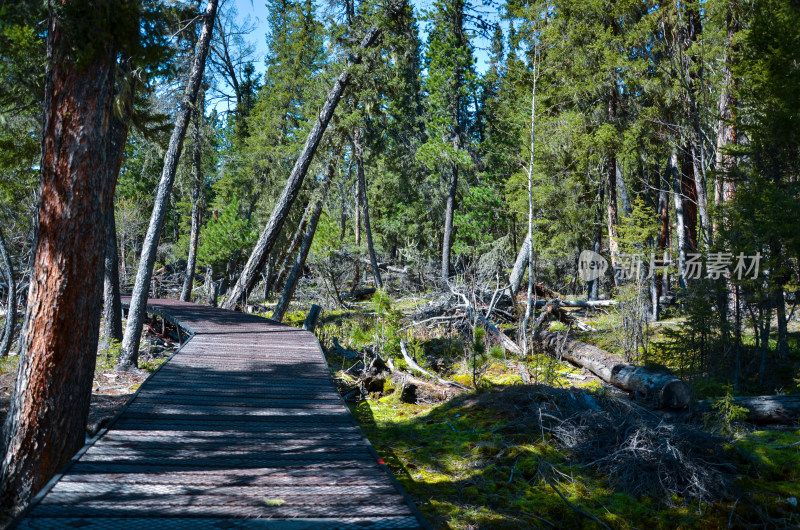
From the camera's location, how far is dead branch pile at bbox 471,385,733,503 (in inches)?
192

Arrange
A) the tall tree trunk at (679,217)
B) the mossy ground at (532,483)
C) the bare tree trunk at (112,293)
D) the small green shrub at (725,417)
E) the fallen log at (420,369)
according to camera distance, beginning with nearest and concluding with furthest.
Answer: the mossy ground at (532,483) < the small green shrub at (725,417) < the fallen log at (420,369) < the bare tree trunk at (112,293) < the tall tree trunk at (679,217)

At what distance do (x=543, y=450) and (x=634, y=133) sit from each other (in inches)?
560

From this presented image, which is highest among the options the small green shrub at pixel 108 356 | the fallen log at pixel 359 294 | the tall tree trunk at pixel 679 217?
the tall tree trunk at pixel 679 217

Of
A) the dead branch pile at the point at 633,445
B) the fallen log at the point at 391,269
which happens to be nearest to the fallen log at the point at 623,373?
the dead branch pile at the point at 633,445

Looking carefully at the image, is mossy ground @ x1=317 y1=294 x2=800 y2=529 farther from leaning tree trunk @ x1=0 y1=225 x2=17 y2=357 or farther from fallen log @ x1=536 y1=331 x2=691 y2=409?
leaning tree trunk @ x1=0 y1=225 x2=17 y2=357

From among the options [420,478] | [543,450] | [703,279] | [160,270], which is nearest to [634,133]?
[703,279]

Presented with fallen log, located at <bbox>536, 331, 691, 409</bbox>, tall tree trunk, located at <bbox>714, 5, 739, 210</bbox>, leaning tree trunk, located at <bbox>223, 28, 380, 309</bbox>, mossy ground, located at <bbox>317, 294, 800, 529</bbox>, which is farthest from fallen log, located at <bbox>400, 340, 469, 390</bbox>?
tall tree trunk, located at <bbox>714, 5, 739, 210</bbox>

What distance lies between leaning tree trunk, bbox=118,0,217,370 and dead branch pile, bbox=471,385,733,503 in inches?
305

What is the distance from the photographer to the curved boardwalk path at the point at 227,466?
3082 mm

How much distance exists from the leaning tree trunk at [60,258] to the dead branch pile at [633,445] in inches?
198

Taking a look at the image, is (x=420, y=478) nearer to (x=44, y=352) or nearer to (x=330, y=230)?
(x=44, y=352)

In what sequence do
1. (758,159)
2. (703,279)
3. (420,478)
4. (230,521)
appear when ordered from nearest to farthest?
(230,521) → (420,478) → (703,279) → (758,159)

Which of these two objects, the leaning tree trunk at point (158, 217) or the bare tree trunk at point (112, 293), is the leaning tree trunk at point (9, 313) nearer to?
the bare tree trunk at point (112, 293)

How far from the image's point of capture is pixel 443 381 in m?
9.09
